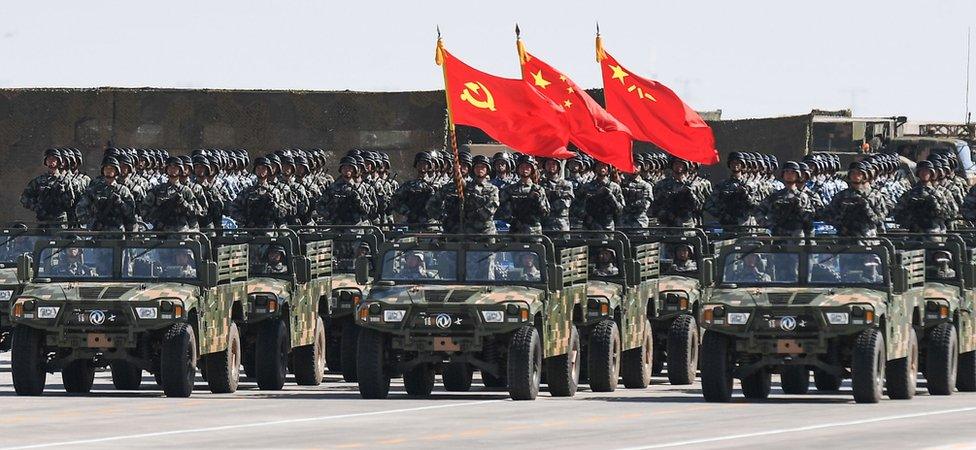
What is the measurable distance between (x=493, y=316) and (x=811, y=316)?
292 centimetres

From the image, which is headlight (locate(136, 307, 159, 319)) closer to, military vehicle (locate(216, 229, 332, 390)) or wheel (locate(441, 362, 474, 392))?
military vehicle (locate(216, 229, 332, 390))

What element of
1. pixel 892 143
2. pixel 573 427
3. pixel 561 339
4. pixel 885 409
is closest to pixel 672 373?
pixel 561 339

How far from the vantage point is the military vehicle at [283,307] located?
27141mm

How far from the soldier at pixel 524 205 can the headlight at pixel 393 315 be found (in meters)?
4.77

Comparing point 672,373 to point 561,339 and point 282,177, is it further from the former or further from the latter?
point 282,177

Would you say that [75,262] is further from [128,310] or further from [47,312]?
[128,310]

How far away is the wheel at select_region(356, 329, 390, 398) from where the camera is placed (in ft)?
81.0

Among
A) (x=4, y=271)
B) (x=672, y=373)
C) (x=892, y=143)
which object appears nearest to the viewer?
(x=672, y=373)

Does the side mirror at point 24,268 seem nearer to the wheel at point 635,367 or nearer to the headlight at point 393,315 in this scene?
the headlight at point 393,315

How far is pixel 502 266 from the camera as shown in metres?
25.5

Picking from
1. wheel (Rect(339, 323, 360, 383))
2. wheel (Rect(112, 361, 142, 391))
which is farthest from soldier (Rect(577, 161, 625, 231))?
wheel (Rect(112, 361, 142, 391))

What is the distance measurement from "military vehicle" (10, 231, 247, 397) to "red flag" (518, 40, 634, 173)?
728 centimetres

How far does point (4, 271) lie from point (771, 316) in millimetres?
10215

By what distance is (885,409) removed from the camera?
23438 mm
